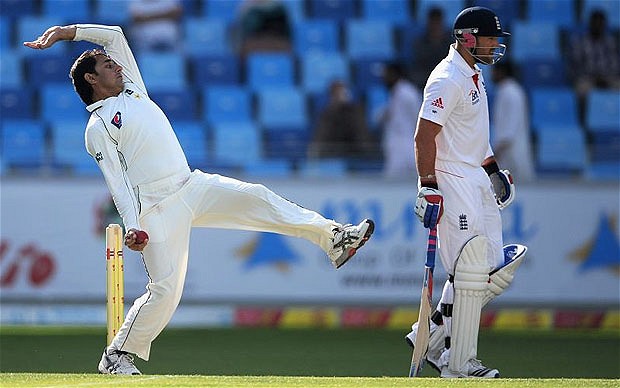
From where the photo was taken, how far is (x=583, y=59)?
13.4 metres

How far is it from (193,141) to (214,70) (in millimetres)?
1286

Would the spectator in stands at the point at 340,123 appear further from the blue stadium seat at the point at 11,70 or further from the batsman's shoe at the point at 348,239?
the batsman's shoe at the point at 348,239

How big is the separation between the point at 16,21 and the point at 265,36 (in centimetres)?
233

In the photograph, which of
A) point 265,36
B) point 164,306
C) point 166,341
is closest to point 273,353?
point 166,341

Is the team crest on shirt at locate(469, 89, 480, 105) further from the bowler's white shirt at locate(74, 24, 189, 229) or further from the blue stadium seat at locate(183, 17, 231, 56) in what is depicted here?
the blue stadium seat at locate(183, 17, 231, 56)

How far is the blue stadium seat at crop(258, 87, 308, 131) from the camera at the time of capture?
42.6ft

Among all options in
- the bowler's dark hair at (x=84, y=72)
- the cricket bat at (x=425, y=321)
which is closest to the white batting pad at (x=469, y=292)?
the cricket bat at (x=425, y=321)

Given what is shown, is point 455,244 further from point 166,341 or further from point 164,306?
point 166,341

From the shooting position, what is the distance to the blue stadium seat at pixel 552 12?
47.2 ft

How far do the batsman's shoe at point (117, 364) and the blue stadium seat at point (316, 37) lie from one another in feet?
22.5

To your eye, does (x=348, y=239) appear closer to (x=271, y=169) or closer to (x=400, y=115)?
(x=271, y=169)

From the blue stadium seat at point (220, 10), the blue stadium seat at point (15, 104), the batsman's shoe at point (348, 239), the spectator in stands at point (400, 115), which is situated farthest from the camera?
the blue stadium seat at point (220, 10)

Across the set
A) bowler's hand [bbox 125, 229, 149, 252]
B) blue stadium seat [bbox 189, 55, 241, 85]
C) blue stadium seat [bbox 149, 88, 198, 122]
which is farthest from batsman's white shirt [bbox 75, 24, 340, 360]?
blue stadium seat [bbox 189, 55, 241, 85]

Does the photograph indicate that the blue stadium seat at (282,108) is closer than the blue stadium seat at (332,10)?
Yes
